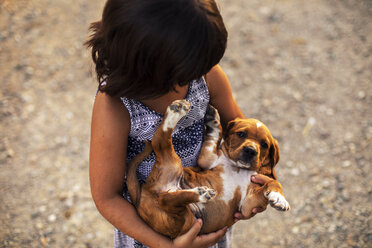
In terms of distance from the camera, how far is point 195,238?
4.86 ft

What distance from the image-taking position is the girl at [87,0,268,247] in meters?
0.98

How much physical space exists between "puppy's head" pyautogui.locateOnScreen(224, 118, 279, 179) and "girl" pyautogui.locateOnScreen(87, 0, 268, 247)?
274 mm

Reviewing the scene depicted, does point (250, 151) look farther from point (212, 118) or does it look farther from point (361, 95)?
point (361, 95)

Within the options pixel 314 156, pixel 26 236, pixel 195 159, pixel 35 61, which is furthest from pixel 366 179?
pixel 35 61

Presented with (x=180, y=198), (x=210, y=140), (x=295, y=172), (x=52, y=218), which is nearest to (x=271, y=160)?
(x=210, y=140)

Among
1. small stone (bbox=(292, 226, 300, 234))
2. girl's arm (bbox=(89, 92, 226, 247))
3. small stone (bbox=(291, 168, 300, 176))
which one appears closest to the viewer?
girl's arm (bbox=(89, 92, 226, 247))

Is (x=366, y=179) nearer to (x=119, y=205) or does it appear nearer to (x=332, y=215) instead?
(x=332, y=215)

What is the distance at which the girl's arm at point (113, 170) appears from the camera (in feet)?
3.96

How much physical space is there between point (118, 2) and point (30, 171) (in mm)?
2572

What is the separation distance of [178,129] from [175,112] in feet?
0.51

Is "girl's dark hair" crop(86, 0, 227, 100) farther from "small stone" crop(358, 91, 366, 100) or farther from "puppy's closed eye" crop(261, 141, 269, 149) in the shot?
"small stone" crop(358, 91, 366, 100)

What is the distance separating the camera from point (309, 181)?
3.05m

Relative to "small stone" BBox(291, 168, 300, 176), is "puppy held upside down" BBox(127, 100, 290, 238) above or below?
above

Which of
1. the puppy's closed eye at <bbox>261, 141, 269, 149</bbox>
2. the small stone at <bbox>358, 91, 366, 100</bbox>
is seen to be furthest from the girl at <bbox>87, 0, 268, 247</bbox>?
the small stone at <bbox>358, 91, 366, 100</bbox>
